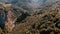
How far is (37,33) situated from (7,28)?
36732 millimetres

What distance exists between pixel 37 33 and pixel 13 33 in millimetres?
31060

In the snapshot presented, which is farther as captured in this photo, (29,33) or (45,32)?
(29,33)

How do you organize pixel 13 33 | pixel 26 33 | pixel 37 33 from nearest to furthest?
pixel 37 33 → pixel 26 33 → pixel 13 33

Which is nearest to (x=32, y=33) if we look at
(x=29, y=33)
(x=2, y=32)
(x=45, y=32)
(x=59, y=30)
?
(x=29, y=33)

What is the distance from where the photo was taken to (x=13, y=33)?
170000mm

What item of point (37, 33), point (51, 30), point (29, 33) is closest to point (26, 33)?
point (29, 33)

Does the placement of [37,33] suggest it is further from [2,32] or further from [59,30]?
[2,32]

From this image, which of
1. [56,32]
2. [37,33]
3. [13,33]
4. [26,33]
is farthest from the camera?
[13,33]

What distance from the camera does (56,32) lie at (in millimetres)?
137000

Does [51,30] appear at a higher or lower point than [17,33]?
higher

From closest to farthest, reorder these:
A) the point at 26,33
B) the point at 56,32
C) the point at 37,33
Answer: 1. the point at 56,32
2. the point at 37,33
3. the point at 26,33

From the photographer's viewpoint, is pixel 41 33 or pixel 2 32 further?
pixel 2 32

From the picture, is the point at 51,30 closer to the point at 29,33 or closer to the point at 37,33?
the point at 37,33

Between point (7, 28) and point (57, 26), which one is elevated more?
point (57, 26)
